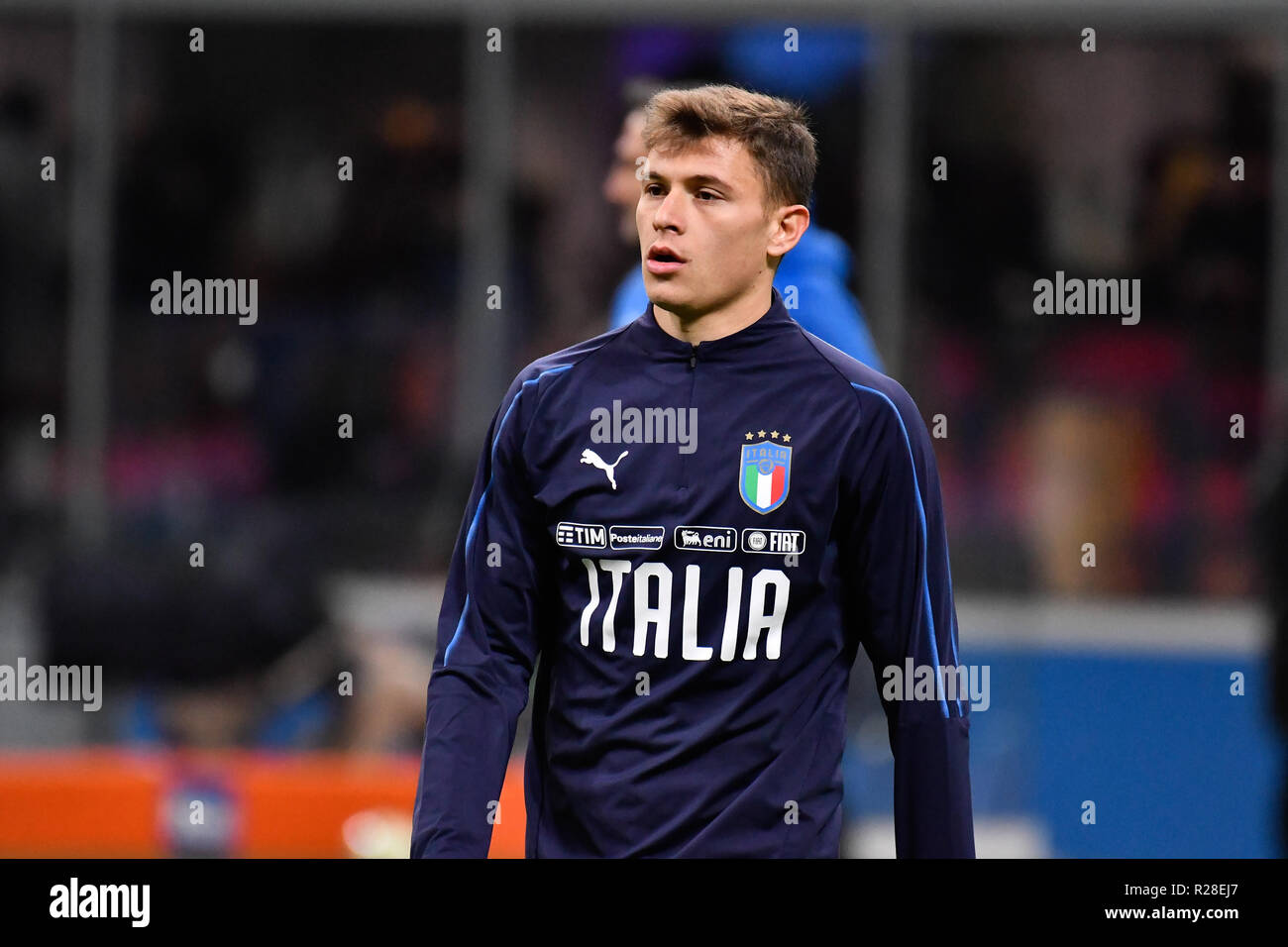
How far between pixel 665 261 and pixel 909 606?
0.76 metres

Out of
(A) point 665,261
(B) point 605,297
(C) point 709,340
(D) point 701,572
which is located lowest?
(D) point 701,572

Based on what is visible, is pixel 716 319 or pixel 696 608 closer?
pixel 696 608

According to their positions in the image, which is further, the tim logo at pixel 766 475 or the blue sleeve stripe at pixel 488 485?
the blue sleeve stripe at pixel 488 485

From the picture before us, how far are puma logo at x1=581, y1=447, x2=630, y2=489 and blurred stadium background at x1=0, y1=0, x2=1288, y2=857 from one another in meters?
4.93

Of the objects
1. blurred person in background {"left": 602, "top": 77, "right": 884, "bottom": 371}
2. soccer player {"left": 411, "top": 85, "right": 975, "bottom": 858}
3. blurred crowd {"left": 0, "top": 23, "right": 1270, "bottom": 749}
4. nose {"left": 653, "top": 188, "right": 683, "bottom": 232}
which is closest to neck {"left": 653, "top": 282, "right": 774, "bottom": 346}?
soccer player {"left": 411, "top": 85, "right": 975, "bottom": 858}

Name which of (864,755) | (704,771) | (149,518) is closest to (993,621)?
(864,755)

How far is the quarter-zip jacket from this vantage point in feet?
10.7

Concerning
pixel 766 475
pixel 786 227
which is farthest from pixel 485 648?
pixel 786 227

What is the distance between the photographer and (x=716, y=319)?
3424 millimetres

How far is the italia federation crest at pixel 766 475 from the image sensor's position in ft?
10.8

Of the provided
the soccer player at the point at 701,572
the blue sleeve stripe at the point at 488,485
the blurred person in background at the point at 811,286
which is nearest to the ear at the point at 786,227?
the soccer player at the point at 701,572

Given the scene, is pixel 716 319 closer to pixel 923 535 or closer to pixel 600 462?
pixel 600 462

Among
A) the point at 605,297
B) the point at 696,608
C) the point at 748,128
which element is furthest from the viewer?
the point at 605,297

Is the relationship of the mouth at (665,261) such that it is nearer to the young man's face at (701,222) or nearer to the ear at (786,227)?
the young man's face at (701,222)
